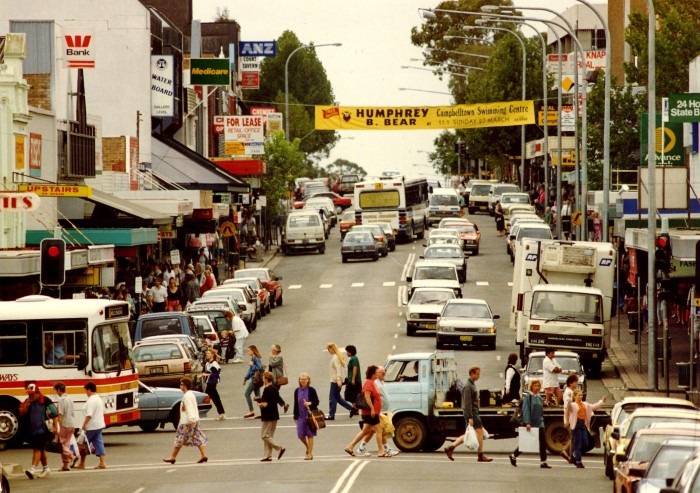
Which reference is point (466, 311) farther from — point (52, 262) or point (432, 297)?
point (52, 262)

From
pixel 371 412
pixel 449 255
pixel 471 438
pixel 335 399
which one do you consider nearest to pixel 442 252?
pixel 449 255

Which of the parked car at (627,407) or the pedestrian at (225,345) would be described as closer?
the parked car at (627,407)

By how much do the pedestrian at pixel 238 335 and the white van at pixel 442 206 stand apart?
145 ft

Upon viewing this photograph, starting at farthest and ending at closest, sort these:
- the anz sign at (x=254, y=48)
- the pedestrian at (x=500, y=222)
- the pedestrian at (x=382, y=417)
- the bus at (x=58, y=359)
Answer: the anz sign at (x=254, y=48) → the pedestrian at (x=500, y=222) → the bus at (x=58, y=359) → the pedestrian at (x=382, y=417)

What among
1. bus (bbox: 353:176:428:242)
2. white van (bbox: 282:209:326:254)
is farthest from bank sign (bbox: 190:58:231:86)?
bus (bbox: 353:176:428:242)

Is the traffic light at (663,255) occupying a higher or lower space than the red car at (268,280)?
higher

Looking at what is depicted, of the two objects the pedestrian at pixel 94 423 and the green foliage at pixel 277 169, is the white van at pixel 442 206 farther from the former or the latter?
the pedestrian at pixel 94 423

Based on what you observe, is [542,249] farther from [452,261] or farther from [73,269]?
[452,261]

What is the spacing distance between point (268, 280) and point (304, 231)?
62.5 feet

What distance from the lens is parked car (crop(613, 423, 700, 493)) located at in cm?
1900

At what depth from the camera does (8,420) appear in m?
28.5

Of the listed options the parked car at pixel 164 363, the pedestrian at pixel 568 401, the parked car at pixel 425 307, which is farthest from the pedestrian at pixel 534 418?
the parked car at pixel 425 307

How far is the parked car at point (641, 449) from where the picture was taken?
19.0 meters

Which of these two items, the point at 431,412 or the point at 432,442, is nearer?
the point at 431,412
